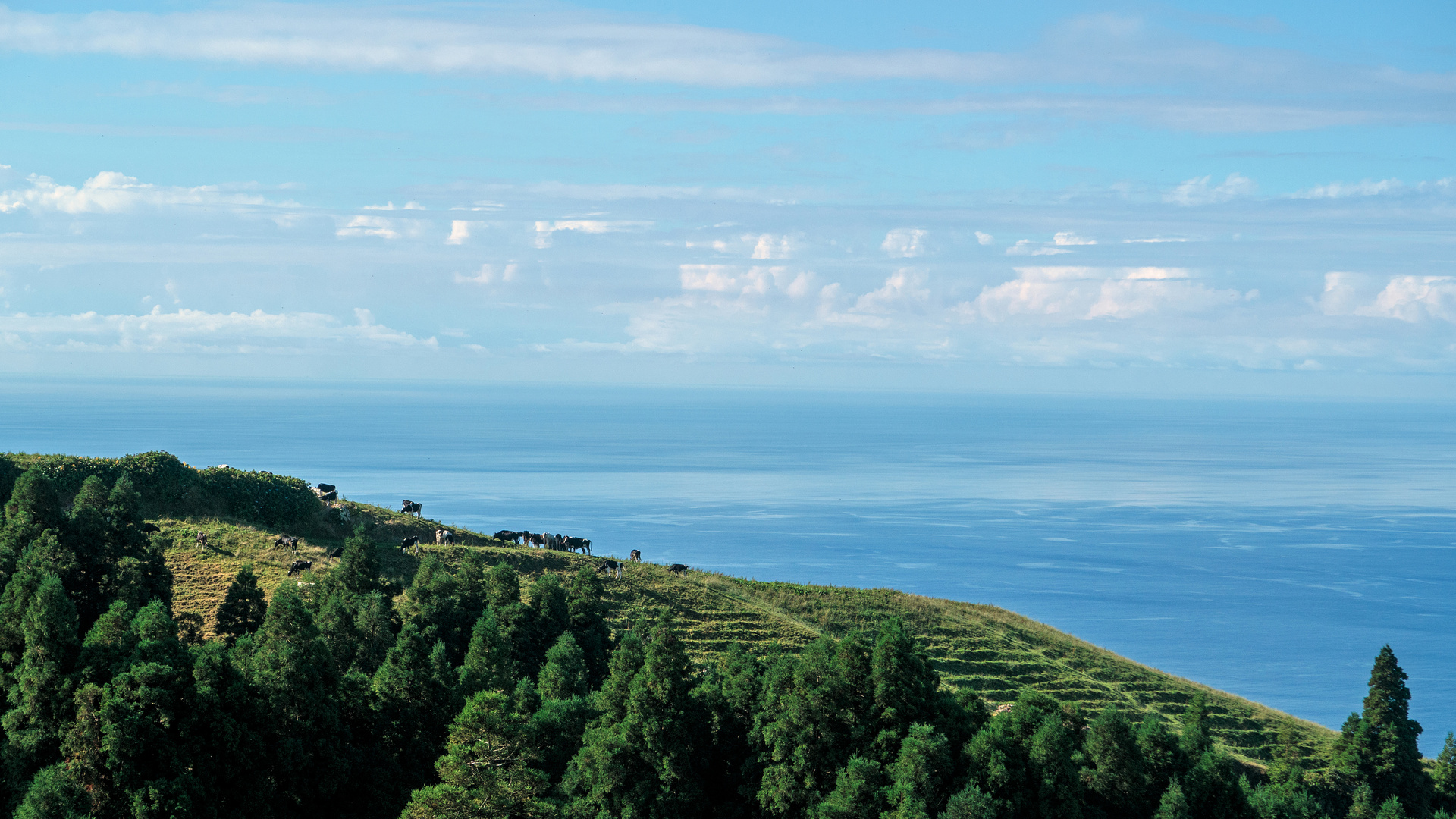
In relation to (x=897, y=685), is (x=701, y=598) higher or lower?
lower

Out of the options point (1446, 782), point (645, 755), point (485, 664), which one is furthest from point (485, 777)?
point (1446, 782)

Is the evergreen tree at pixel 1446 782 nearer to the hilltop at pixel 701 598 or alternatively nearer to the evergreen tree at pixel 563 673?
the hilltop at pixel 701 598

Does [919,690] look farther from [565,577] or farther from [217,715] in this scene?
[565,577]

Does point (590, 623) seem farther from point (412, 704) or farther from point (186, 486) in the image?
point (186, 486)

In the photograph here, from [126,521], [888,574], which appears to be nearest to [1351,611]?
[888,574]

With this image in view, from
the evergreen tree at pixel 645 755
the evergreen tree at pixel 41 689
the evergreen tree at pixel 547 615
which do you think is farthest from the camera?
the evergreen tree at pixel 547 615

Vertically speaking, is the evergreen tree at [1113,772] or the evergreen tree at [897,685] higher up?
the evergreen tree at [897,685]

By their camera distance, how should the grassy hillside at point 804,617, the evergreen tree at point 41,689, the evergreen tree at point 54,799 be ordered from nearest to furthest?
1. the evergreen tree at point 54,799
2. the evergreen tree at point 41,689
3. the grassy hillside at point 804,617

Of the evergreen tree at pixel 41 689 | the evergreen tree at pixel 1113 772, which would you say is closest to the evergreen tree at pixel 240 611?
the evergreen tree at pixel 41 689
